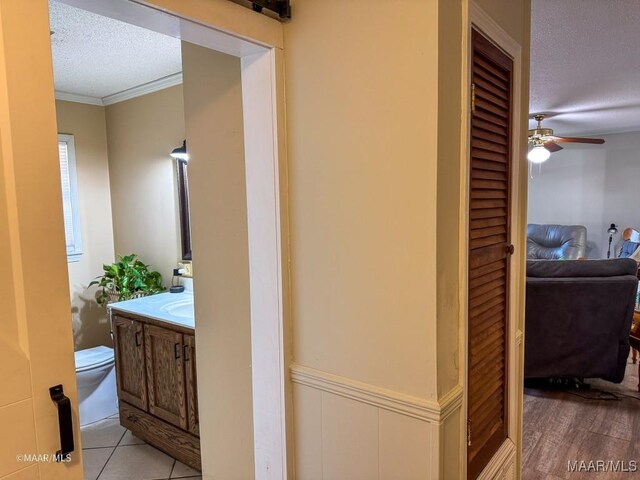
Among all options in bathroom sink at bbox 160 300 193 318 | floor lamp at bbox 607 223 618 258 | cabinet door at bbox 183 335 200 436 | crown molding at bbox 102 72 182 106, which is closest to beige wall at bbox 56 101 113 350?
crown molding at bbox 102 72 182 106

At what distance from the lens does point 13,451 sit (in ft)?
2.68

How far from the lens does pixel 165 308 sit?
2.53 m

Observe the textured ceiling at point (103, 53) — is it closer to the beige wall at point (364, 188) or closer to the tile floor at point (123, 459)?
the beige wall at point (364, 188)

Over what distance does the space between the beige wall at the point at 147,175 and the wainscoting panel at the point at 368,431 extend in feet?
6.73

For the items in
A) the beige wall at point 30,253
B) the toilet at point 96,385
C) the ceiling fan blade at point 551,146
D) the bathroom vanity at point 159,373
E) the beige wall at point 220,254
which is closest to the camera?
the beige wall at point 30,253

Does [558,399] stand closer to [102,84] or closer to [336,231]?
[336,231]

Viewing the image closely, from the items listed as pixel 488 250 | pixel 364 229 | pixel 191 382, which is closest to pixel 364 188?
pixel 364 229

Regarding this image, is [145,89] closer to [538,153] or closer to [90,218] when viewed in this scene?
[90,218]

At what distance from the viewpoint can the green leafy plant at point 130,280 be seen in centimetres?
316

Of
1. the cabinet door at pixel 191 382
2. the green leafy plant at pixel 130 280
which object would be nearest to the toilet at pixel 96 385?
the green leafy plant at pixel 130 280

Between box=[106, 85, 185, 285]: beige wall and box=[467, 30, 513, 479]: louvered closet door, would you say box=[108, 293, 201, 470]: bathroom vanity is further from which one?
box=[467, 30, 513, 479]: louvered closet door

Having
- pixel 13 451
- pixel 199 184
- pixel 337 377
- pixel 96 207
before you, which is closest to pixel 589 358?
pixel 337 377

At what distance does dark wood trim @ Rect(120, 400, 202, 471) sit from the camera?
2299mm

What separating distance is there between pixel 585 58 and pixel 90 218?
3.64 meters
